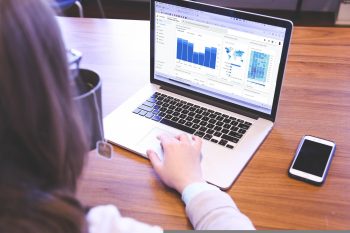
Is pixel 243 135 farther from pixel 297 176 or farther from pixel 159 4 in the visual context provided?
pixel 159 4

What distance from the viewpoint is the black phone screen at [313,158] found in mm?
902

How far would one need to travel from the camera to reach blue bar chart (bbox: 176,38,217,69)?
1025 millimetres

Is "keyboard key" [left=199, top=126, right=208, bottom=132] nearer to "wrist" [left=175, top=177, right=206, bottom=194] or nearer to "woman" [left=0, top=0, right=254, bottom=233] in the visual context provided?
"wrist" [left=175, top=177, right=206, bottom=194]

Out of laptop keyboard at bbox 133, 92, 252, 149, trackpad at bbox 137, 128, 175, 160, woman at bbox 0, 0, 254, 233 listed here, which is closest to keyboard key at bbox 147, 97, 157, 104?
laptop keyboard at bbox 133, 92, 252, 149

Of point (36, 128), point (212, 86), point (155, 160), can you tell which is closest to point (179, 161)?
point (155, 160)

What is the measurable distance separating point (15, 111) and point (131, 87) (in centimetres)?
70

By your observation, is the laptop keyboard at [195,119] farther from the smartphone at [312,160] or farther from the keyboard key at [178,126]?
the smartphone at [312,160]

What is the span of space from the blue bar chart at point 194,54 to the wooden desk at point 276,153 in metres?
0.18

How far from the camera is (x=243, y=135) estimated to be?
99 cm

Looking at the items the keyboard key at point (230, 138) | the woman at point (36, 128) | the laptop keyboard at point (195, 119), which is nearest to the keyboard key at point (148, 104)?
the laptop keyboard at point (195, 119)

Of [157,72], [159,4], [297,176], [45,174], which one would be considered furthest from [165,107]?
[45,174]

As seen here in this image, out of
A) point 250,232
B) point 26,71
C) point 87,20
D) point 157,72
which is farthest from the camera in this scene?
point 87,20

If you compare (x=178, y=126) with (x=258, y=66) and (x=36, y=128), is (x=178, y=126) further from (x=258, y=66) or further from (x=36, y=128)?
(x=36, y=128)

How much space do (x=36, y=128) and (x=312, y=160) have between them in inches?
24.6
